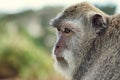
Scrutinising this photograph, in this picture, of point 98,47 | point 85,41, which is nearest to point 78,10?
point 85,41

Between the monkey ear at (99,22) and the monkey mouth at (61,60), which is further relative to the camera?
the monkey mouth at (61,60)

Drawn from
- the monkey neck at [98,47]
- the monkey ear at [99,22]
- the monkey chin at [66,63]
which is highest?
the monkey ear at [99,22]

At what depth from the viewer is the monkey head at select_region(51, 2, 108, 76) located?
579 centimetres

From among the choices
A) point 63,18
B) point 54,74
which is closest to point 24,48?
point 54,74

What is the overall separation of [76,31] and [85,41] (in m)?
0.17

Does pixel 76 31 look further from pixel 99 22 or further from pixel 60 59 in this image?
pixel 60 59

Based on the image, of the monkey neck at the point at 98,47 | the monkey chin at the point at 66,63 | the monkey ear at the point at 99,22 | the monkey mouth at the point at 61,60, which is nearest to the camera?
the monkey neck at the point at 98,47

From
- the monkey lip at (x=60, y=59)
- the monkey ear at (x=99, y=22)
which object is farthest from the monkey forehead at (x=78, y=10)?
the monkey lip at (x=60, y=59)

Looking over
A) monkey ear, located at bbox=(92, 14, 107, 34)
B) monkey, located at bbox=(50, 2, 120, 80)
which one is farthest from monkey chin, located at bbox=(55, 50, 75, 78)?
monkey ear, located at bbox=(92, 14, 107, 34)

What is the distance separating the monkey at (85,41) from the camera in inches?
220

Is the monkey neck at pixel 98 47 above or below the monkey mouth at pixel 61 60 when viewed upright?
above

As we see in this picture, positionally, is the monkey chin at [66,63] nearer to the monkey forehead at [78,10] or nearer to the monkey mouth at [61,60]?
the monkey mouth at [61,60]

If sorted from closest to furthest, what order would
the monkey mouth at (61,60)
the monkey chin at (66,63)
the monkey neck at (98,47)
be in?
the monkey neck at (98,47) → the monkey chin at (66,63) → the monkey mouth at (61,60)

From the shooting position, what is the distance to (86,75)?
18.8 ft
